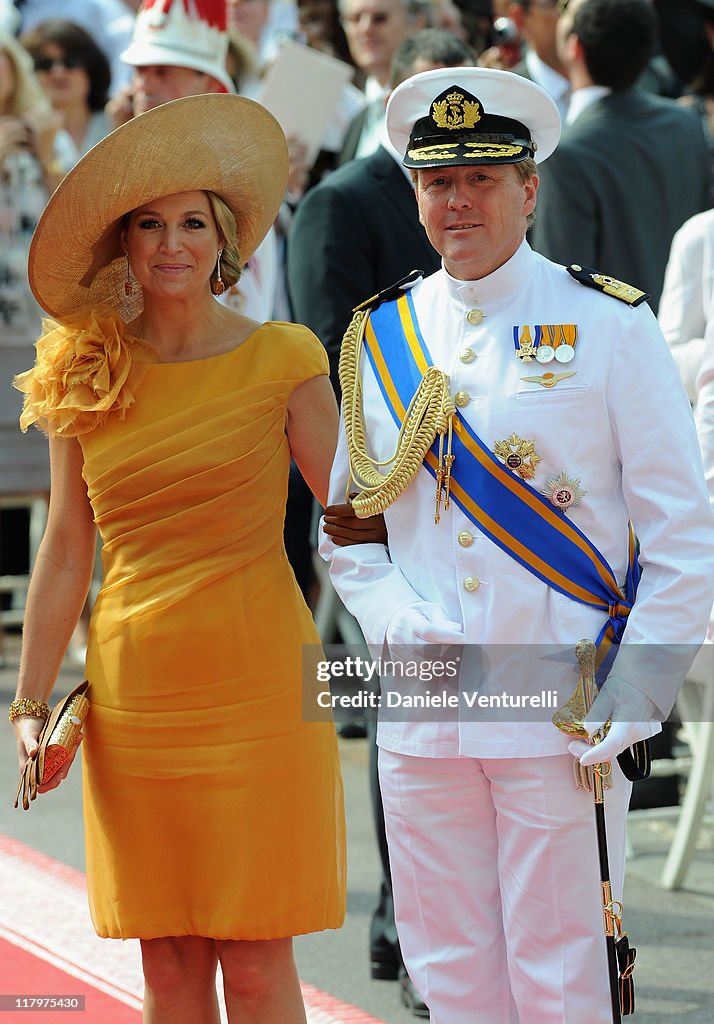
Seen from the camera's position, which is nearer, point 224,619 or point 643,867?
point 224,619

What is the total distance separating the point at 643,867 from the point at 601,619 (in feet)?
8.52

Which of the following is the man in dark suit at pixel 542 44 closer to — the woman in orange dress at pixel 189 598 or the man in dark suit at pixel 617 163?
the man in dark suit at pixel 617 163

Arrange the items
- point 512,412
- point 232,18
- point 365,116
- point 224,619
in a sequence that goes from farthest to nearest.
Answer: point 232,18, point 365,116, point 224,619, point 512,412

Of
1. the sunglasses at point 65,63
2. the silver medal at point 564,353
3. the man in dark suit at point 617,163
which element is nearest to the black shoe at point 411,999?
the silver medal at point 564,353

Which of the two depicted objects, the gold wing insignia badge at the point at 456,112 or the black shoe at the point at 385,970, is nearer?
the gold wing insignia badge at the point at 456,112

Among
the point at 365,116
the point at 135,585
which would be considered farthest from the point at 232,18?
the point at 135,585

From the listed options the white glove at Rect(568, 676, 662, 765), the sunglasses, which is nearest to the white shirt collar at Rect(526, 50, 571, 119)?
the sunglasses

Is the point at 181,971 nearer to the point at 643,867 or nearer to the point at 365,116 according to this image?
the point at 643,867

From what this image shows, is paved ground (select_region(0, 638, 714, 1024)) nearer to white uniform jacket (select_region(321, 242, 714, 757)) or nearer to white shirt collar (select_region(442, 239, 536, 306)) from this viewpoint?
white uniform jacket (select_region(321, 242, 714, 757))

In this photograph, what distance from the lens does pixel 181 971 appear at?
3.14 m

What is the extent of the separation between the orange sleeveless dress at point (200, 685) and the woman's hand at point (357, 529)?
214 mm

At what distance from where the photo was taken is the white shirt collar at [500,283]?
2.83 metres

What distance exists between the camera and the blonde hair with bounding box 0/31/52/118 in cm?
787

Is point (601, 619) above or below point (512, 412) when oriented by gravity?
below
